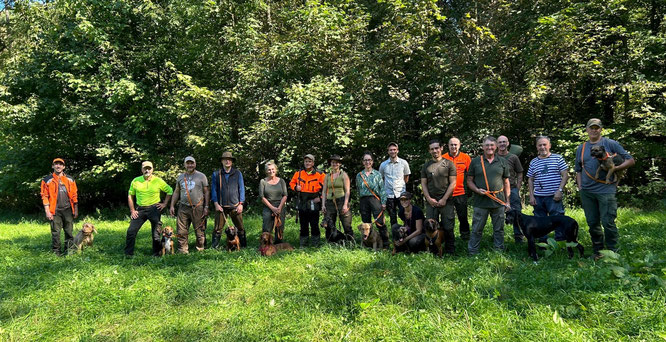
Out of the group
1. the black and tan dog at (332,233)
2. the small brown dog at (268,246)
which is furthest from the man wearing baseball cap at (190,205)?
the black and tan dog at (332,233)

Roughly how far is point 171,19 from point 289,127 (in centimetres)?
648

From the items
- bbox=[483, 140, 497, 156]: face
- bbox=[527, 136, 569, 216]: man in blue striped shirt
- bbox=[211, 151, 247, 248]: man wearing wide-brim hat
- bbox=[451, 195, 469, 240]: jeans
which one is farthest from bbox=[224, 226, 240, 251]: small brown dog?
bbox=[527, 136, 569, 216]: man in blue striped shirt

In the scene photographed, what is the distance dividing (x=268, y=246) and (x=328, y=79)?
5957 mm

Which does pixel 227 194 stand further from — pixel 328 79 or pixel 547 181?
pixel 547 181

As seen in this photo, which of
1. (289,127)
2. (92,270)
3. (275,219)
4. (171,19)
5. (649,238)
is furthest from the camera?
(171,19)

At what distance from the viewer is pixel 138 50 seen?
13.3m

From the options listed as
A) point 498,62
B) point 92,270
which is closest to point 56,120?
point 92,270

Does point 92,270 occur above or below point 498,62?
below

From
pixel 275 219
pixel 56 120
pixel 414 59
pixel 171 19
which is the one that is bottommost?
pixel 275 219

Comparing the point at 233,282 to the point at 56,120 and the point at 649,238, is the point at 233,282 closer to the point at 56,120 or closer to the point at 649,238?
the point at 649,238

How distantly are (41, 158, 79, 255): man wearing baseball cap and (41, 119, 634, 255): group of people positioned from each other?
0.02 meters

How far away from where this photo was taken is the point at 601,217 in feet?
15.8

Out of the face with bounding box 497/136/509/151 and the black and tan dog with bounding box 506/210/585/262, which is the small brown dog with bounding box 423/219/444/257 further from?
the face with bounding box 497/136/509/151

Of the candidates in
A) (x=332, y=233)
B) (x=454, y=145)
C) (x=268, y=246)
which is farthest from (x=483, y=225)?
(x=268, y=246)
